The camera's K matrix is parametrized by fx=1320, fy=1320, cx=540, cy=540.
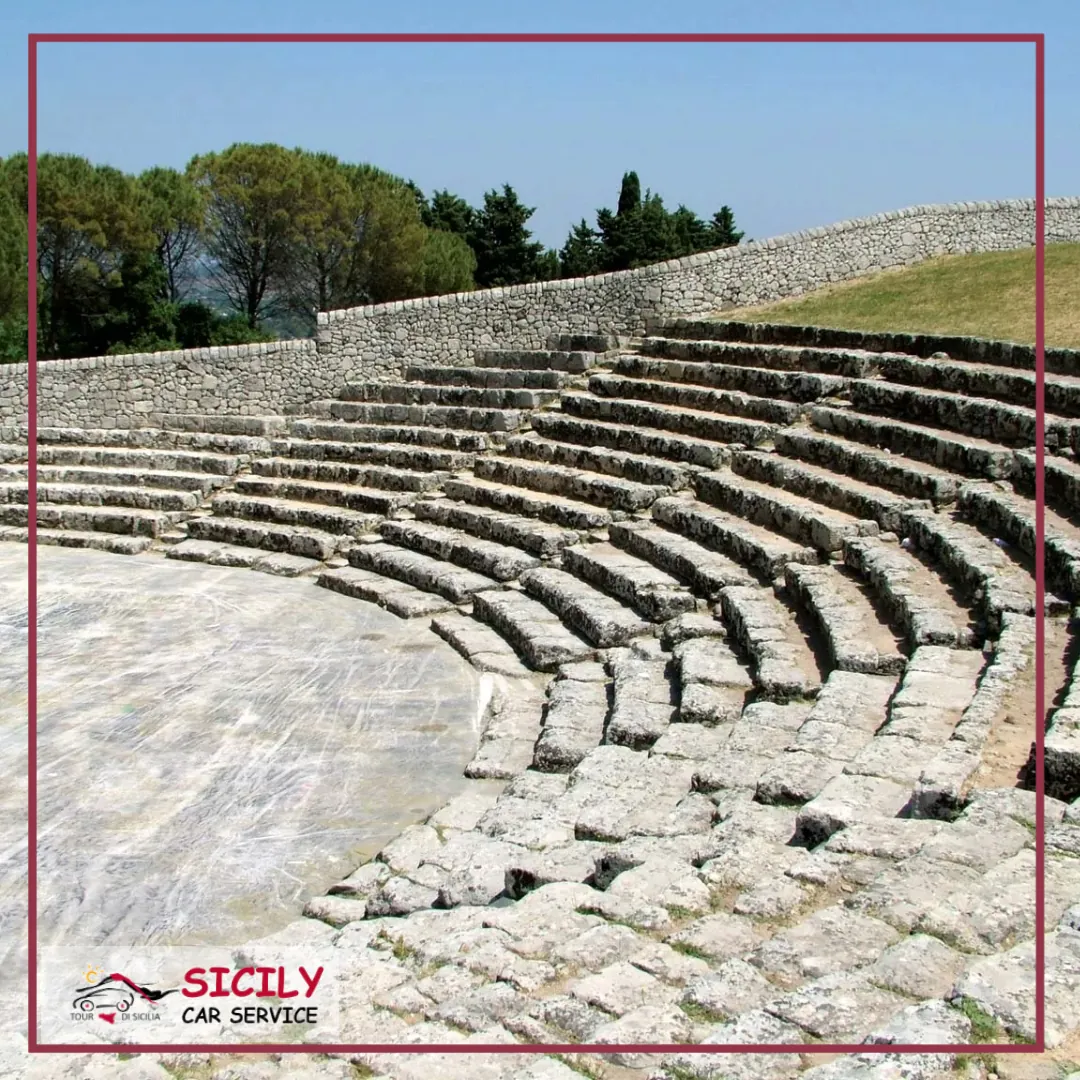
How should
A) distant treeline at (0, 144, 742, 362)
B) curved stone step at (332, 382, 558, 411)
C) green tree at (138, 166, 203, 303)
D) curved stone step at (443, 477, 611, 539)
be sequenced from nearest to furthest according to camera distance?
curved stone step at (443, 477, 611, 539)
curved stone step at (332, 382, 558, 411)
distant treeline at (0, 144, 742, 362)
green tree at (138, 166, 203, 303)

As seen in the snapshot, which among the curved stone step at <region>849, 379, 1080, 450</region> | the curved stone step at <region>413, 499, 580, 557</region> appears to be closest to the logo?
the curved stone step at <region>413, 499, 580, 557</region>

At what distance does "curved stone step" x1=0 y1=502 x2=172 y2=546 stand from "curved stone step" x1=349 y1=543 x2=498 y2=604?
2.79 m

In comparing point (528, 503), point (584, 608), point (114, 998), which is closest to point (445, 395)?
point (528, 503)

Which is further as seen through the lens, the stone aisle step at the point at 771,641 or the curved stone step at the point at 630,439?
the curved stone step at the point at 630,439

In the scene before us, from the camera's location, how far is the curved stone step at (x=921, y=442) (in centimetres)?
1015

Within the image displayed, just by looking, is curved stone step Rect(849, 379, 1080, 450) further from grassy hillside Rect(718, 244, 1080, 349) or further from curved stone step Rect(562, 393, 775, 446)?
grassy hillside Rect(718, 244, 1080, 349)

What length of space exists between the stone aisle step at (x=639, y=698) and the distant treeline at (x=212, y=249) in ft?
59.3

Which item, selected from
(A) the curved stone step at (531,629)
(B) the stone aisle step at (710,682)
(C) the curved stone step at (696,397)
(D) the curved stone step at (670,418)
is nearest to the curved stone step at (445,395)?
(D) the curved stone step at (670,418)

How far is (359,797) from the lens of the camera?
7172mm

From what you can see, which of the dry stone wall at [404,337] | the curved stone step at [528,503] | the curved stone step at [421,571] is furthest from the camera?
the dry stone wall at [404,337]

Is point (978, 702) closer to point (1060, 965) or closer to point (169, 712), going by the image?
point (1060, 965)

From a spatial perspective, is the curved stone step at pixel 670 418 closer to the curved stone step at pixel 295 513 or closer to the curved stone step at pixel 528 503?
the curved stone step at pixel 528 503

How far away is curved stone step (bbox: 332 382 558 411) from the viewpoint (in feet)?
50.6

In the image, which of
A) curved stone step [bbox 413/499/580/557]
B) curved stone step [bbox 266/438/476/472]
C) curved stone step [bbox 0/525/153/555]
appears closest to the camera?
curved stone step [bbox 413/499/580/557]
